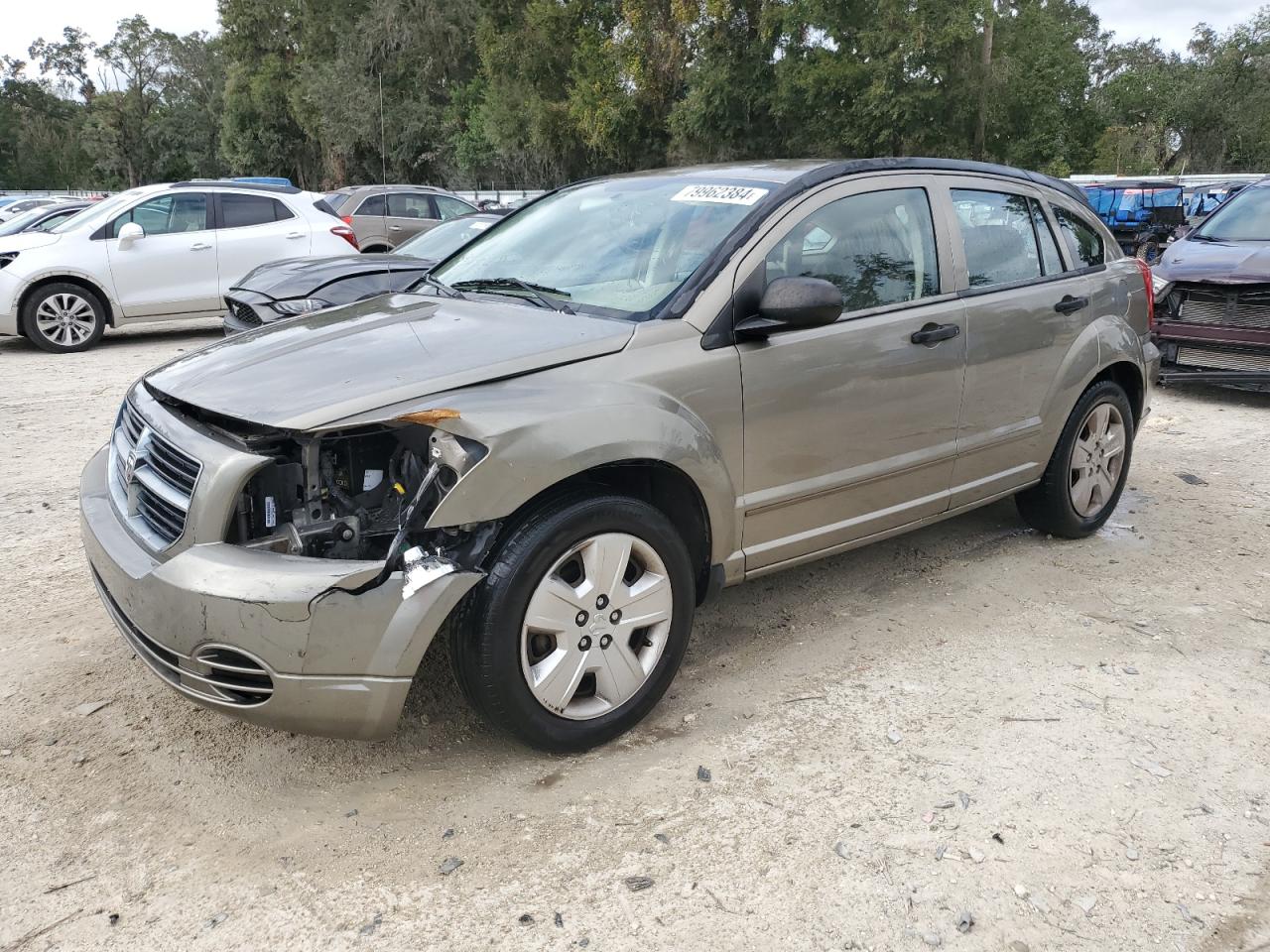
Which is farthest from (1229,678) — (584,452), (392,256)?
(392,256)

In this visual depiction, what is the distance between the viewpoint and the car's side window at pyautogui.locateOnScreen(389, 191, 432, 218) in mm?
16750

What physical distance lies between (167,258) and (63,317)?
3.91 ft

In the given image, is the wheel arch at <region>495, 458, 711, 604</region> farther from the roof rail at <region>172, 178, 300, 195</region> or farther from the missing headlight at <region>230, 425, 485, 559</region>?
the roof rail at <region>172, 178, 300, 195</region>

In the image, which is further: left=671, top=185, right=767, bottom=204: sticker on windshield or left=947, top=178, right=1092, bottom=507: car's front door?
left=947, top=178, right=1092, bottom=507: car's front door

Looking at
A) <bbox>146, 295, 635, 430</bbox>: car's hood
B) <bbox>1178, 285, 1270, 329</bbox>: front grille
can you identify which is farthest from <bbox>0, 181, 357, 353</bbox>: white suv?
<bbox>1178, 285, 1270, 329</bbox>: front grille

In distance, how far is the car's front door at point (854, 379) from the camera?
3479 millimetres

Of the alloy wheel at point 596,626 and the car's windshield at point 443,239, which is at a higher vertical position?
the car's windshield at point 443,239

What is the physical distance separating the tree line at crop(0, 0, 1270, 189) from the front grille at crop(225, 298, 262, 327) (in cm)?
2680

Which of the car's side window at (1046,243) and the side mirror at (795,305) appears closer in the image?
the side mirror at (795,305)

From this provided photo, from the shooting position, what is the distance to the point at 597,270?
369cm

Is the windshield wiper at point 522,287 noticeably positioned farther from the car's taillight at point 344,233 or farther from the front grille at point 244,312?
the car's taillight at point 344,233

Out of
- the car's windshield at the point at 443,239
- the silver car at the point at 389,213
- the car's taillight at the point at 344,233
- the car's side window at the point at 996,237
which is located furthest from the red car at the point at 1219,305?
the silver car at the point at 389,213

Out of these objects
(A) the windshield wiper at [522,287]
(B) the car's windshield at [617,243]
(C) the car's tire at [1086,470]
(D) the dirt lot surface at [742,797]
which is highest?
(B) the car's windshield at [617,243]

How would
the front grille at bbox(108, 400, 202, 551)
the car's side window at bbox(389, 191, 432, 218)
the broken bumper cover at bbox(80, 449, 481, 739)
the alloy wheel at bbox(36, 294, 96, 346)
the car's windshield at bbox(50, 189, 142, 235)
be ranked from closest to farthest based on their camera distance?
the broken bumper cover at bbox(80, 449, 481, 739), the front grille at bbox(108, 400, 202, 551), the alloy wheel at bbox(36, 294, 96, 346), the car's windshield at bbox(50, 189, 142, 235), the car's side window at bbox(389, 191, 432, 218)
